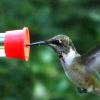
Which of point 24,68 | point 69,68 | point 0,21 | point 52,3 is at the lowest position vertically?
point 69,68

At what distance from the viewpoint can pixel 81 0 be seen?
835 cm

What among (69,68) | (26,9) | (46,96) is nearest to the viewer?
(69,68)

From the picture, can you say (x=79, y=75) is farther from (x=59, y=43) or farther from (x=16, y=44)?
(x=16, y=44)

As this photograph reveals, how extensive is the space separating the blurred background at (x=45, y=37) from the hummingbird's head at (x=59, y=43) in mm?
2642

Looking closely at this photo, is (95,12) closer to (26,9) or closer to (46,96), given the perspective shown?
(26,9)

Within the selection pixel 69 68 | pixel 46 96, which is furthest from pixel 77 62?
pixel 46 96

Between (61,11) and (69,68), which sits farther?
(61,11)

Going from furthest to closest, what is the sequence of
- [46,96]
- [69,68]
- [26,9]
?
1. [26,9]
2. [46,96]
3. [69,68]

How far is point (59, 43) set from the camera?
15.5ft

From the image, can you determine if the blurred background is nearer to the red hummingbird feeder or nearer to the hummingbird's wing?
the hummingbird's wing

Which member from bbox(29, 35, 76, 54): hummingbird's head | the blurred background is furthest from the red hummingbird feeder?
the blurred background

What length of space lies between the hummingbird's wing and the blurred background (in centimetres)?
259

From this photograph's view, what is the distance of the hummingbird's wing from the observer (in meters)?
4.57

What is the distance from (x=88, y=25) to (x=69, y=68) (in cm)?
347
